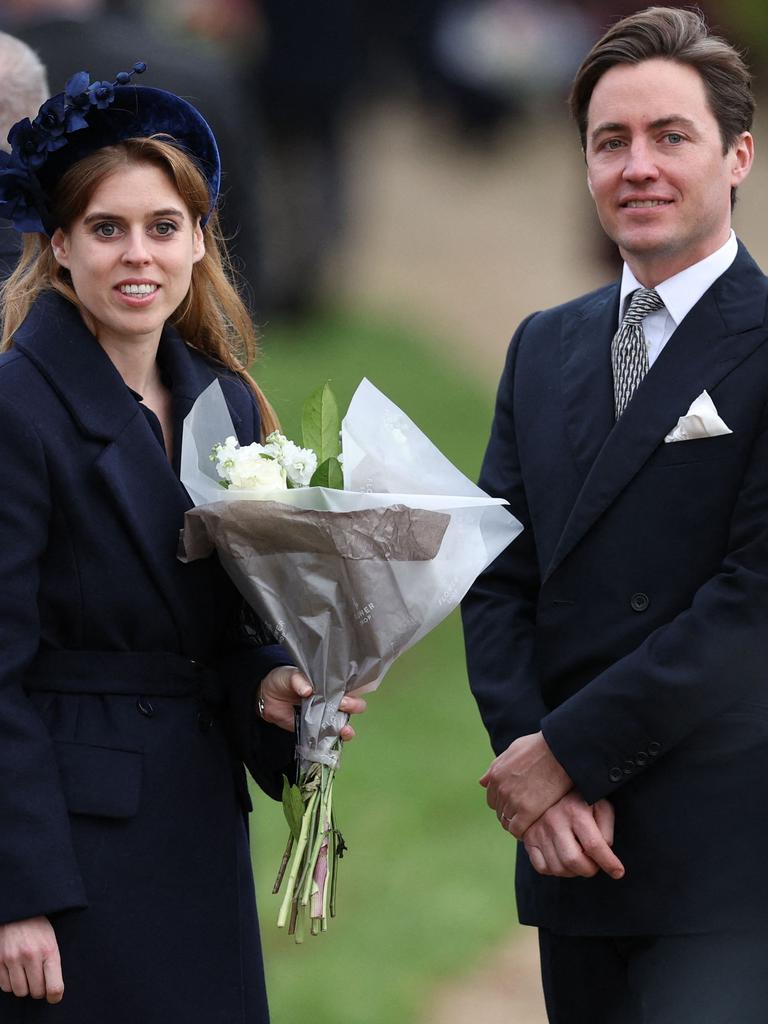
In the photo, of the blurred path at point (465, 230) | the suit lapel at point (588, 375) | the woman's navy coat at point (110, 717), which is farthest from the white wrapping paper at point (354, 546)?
the blurred path at point (465, 230)

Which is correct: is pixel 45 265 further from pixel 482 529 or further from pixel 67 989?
pixel 67 989

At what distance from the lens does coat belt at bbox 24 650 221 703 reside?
2615mm

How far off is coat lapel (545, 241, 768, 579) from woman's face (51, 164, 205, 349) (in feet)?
2.36

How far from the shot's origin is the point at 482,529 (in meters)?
2.66

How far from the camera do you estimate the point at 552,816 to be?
2.69 metres

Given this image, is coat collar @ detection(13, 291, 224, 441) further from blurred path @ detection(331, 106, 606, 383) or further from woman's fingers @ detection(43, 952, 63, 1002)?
blurred path @ detection(331, 106, 606, 383)

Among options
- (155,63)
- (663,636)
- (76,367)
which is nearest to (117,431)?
(76,367)

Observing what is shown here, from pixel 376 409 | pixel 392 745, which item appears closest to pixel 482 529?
pixel 376 409

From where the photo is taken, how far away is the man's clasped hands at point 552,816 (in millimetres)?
2656

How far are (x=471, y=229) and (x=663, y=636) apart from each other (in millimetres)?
11525

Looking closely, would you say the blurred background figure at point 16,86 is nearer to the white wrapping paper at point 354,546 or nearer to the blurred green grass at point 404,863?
the blurred green grass at point 404,863

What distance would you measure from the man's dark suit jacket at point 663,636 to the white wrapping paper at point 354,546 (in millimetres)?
187

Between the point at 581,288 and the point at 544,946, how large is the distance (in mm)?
9382

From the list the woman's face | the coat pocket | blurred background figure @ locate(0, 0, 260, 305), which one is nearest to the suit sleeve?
the coat pocket
